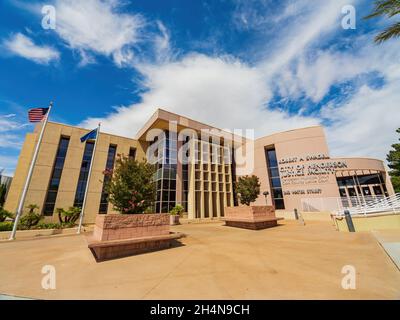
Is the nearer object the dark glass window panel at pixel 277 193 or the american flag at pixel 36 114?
the american flag at pixel 36 114

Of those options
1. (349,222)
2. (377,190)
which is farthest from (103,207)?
(377,190)

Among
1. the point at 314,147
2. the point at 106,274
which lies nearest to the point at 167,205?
the point at 106,274

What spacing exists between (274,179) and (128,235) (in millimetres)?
25199

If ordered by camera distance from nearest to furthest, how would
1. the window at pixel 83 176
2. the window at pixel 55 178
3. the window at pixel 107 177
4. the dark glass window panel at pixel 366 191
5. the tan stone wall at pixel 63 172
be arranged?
the tan stone wall at pixel 63 172 → the window at pixel 55 178 → the window at pixel 83 176 → the window at pixel 107 177 → the dark glass window panel at pixel 366 191

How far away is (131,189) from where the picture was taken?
7781 mm

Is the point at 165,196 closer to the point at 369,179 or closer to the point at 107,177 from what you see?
the point at 107,177

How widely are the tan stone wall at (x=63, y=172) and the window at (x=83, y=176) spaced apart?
0.51 meters

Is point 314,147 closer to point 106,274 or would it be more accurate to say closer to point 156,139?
point 156,139

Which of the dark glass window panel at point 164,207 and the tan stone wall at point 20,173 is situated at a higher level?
the tan stone wall at point 20,173

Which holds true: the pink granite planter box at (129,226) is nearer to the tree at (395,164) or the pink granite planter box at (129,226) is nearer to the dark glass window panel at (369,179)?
the dark glass window panel at (369,179)

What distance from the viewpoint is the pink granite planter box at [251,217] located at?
12219 millimetres

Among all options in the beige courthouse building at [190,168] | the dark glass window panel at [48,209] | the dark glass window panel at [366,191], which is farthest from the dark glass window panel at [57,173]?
the dark glass window panel at [366,191]
